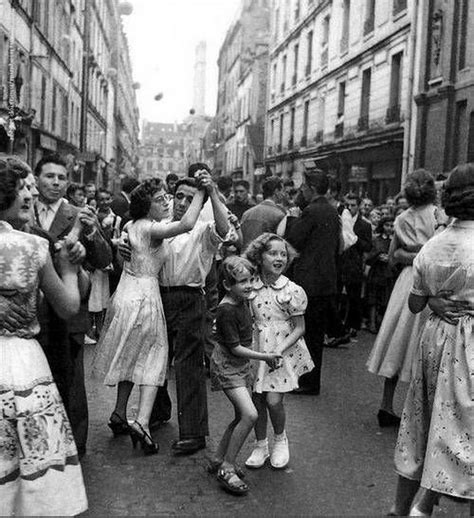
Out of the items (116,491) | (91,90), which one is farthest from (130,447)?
(91,90)

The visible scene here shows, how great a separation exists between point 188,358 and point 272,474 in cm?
96

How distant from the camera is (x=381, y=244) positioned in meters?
10.8

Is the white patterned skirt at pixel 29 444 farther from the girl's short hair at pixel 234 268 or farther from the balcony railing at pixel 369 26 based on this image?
the balcony railing at pixel 369 26

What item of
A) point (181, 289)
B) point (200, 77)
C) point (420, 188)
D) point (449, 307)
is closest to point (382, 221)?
point (420, 188)

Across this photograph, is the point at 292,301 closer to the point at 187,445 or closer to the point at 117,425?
the point at 187,445

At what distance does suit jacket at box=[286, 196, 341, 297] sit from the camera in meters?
7.31

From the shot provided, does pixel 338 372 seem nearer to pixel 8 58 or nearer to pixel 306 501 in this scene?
pixel 306 501

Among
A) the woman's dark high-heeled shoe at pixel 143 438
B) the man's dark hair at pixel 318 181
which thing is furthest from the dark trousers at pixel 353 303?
the woman's dark high-heeled shoe at pixel 143 438

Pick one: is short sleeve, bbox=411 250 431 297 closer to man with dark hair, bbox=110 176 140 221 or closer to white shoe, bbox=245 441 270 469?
white shoe, bbox=245 441 270 469

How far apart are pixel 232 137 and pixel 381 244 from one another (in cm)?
5070

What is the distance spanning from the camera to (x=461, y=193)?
379cm

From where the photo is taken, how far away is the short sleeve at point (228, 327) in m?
4.68

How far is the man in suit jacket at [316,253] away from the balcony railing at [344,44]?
20.8 m

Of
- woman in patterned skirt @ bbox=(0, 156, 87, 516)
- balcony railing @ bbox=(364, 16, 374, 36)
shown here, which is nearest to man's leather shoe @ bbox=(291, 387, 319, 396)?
woman in patterned skirt @ bbox=(0, 156, 87, 516)
